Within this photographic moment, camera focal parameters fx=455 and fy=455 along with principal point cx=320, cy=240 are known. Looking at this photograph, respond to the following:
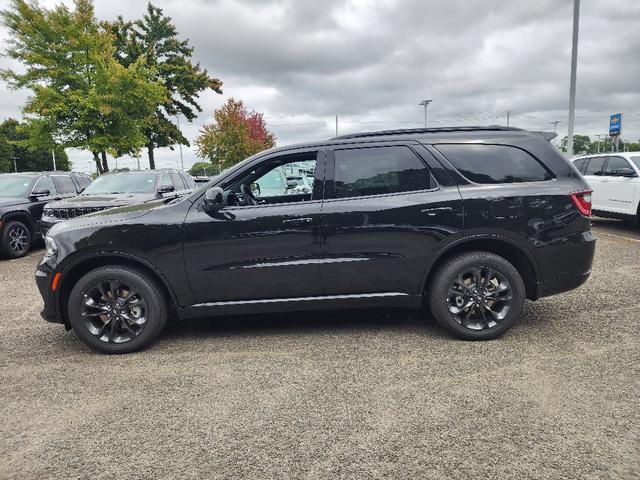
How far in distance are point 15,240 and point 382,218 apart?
8.46m

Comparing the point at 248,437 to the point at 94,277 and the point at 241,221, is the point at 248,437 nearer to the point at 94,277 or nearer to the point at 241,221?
the point at 241,221

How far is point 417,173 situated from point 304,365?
1.91m

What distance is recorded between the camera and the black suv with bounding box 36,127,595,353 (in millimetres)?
3902

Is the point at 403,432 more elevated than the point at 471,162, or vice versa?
the point at 471,162

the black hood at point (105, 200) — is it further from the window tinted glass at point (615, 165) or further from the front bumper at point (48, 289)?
the window tinted glass at point (615, 165)

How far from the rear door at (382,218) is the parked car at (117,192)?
179 inches

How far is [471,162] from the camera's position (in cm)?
402

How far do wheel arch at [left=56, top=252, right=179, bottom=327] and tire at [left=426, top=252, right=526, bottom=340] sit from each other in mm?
2338

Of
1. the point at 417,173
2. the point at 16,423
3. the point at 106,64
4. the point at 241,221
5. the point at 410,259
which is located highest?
the point at 106,64

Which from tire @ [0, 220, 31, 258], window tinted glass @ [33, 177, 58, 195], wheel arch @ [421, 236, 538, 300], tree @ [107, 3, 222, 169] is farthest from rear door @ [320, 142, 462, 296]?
tree @ [107, 3, 222, 169]

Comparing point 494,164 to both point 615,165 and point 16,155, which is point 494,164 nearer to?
point 615,165

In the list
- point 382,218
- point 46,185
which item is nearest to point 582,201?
point 382,218

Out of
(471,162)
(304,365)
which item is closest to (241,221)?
(304,365)

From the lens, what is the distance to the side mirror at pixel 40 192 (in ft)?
31.7
